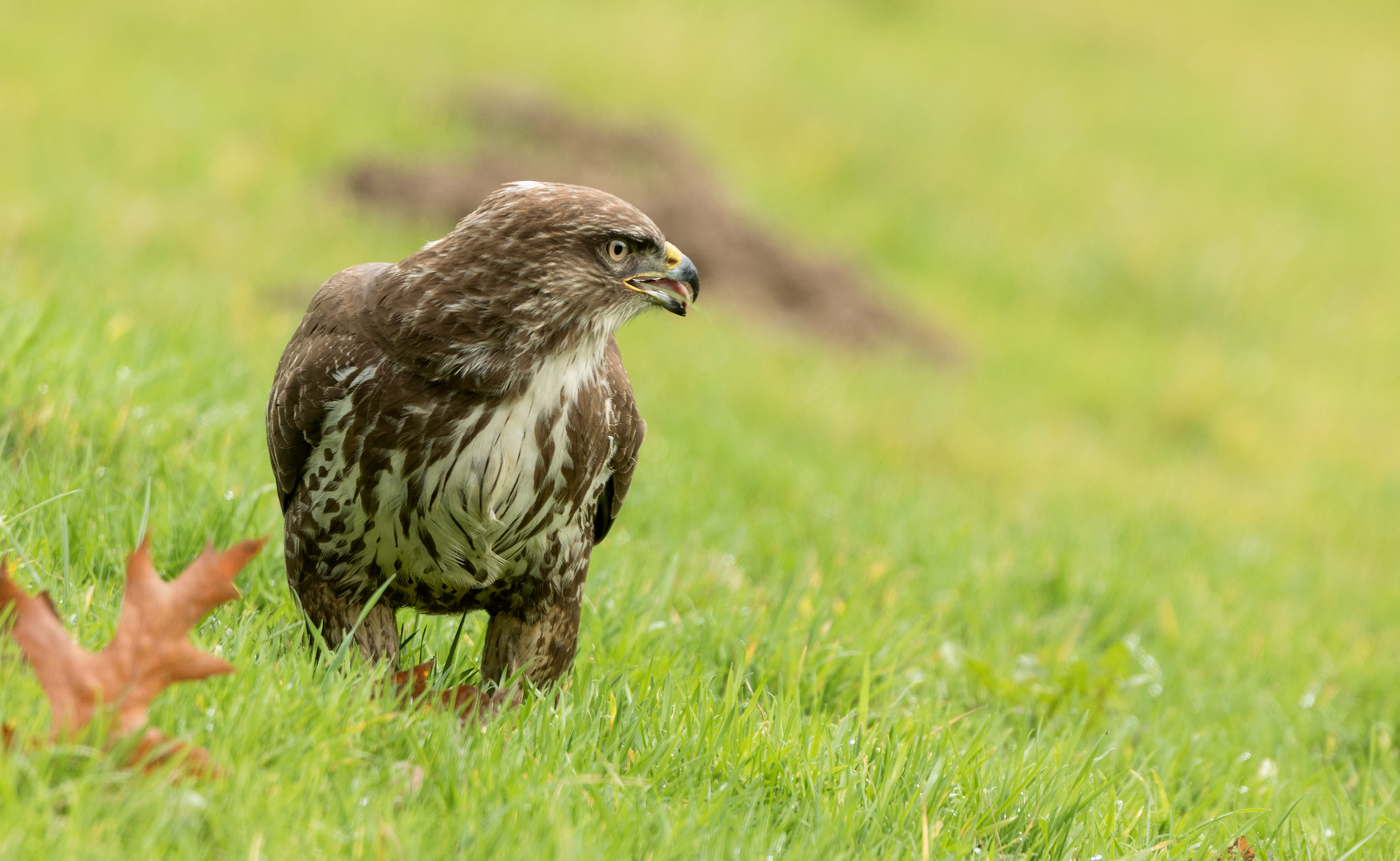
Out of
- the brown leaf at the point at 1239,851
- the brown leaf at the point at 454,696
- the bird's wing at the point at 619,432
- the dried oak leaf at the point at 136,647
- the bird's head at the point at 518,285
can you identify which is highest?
the bird's head at the point at 518,285

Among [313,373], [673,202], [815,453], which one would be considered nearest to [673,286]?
[313,373]

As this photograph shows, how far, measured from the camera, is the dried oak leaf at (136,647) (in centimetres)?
268

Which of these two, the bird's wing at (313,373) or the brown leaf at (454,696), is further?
the bird's wing at (313,373)

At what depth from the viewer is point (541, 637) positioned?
376 cm

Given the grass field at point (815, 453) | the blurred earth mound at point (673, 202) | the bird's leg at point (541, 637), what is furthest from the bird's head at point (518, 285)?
the blurred earth mound at point (673, 202)

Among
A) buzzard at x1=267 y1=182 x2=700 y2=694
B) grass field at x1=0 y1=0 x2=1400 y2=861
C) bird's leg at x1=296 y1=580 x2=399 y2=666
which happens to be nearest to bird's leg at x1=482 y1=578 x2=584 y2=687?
buzzard at x1=267 y1=182 x2=700 y2=694

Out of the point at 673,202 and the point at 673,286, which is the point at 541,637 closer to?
the point at 673,286

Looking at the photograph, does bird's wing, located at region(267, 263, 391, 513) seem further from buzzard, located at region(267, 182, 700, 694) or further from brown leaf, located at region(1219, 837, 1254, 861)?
brown leaf, located at region(1219, 837, 1254, 861)

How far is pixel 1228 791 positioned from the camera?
4305 mm

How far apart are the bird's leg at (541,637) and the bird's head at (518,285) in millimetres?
687

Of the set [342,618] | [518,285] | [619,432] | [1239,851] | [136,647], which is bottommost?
[1239,851]

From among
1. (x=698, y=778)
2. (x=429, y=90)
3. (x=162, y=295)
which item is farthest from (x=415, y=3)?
(x=698, y=778)

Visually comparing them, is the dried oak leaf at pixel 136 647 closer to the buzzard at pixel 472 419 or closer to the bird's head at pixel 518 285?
the buzzard at pixel 472 419

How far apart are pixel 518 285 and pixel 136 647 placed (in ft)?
4.22
